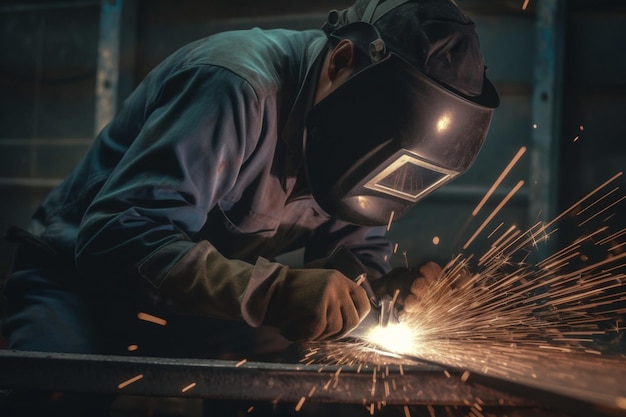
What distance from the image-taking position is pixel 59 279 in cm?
182

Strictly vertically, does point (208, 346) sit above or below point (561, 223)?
below

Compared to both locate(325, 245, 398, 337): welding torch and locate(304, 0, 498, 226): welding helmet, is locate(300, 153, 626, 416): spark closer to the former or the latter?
locate(325, 245, 398, 337): welding torch

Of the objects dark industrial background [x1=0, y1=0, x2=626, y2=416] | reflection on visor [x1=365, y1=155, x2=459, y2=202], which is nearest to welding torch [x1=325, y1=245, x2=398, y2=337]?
reflection on visor [x1=365, y1=155, x2=459, y2=202]

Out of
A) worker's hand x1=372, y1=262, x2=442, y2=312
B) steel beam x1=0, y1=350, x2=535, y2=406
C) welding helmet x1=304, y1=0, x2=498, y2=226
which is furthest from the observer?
worker's hand x1=372, y1=262, x2=442, y2=312

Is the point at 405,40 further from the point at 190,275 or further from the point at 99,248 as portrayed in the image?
the point at 99,248

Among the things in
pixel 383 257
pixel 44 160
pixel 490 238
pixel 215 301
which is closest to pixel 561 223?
pixel 490 238

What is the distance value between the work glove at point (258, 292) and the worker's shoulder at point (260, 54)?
0.45 m

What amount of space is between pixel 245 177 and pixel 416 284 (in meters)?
0.56

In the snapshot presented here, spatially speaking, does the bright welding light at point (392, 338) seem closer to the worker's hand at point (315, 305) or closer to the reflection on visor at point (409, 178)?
the worker's hand at point (315, 305)

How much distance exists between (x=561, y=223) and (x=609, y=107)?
0.52 m

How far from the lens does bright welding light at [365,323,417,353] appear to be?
1.60m

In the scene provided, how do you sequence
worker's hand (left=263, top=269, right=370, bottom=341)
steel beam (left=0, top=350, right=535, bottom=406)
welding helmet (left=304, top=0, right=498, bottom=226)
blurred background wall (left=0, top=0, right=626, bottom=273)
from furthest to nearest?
blurred background wall (left=0, top=0, right=626, bottom=273), welding helmet (left=304, top=0, right=498, bottom=226), worker's hand (left=263, top=269, right=370, bottom=341), steel beam (left=0, top=350, right=535, bottom=406)

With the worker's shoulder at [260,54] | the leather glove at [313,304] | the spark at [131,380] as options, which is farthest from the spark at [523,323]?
the worker's shoulder at [260,54]

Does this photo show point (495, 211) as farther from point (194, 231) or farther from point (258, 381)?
point (258, 381)
